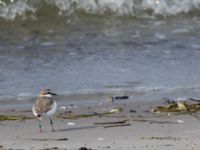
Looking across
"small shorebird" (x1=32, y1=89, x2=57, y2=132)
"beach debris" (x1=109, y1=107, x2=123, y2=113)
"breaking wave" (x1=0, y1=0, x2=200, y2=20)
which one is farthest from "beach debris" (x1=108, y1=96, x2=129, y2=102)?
"breaking wave" (x1=0, y1=0, x2=200, y2=20)

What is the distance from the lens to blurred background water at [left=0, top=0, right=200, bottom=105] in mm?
10016

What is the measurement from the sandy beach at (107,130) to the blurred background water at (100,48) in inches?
25.7

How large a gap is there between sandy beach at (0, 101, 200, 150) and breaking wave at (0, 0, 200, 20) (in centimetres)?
524

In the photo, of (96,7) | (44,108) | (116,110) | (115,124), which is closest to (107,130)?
(115,124)

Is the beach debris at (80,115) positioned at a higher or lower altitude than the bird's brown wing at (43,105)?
lower

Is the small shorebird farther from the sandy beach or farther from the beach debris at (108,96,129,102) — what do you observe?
the beach debris at (108,96,129,102)

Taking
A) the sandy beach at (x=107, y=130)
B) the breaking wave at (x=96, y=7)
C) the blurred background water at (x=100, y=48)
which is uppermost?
the breaking wave at (x=96, y=7)

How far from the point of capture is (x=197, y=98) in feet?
31.0

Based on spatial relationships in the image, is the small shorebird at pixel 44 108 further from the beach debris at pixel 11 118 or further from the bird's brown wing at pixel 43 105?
the beach debris at pixel 11 118

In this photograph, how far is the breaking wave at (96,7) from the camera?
14211mm

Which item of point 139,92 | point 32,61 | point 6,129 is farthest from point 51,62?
point 6,129

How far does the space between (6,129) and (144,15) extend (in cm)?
Answer: 666

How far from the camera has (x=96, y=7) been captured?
14.7 meters

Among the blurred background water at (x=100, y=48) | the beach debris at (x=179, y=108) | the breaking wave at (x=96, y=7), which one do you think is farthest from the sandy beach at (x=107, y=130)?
the breaking wave at (x=96, y=7)
